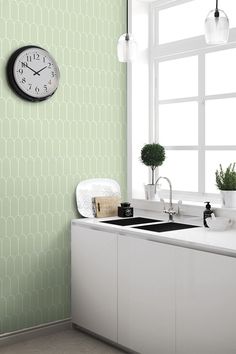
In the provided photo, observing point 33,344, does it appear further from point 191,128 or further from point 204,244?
point 191,128

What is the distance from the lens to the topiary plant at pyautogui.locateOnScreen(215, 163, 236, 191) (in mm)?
3600

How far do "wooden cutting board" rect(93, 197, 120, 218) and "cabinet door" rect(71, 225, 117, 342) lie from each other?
254mm

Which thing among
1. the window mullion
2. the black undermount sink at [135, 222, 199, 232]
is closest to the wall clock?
the window mullion

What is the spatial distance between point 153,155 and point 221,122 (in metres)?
0.59

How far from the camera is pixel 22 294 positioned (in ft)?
12.4

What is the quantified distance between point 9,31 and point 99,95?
88cm

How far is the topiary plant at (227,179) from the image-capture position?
3.60 metres

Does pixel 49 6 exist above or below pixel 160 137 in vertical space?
above

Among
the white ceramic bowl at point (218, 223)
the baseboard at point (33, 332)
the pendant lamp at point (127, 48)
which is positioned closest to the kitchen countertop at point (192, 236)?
the white ceramic bowl at point (218, 223)

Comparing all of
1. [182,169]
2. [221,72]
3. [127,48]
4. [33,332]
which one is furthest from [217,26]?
[33,332]

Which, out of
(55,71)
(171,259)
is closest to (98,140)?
(55,71)

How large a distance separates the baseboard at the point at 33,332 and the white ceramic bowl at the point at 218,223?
1.40m

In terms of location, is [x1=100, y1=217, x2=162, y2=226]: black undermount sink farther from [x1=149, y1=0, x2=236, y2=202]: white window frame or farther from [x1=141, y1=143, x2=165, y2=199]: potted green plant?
[x1=149, y1=0, x2=236, y2=202]: white window frame

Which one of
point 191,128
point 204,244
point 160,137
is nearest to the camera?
point 204,244
